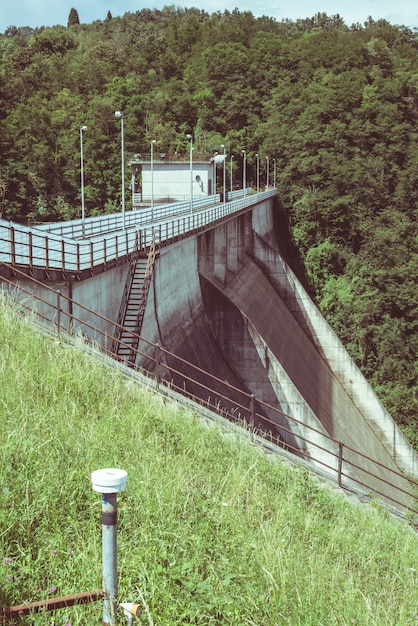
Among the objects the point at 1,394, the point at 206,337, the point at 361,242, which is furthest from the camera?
the point at 361,242

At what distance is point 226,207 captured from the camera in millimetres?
41125

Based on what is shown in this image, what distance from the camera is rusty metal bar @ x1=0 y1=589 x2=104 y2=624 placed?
4609 mm

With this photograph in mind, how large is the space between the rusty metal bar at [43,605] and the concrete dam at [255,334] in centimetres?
1010

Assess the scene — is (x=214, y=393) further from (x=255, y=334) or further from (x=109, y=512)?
(x=255, y=334)

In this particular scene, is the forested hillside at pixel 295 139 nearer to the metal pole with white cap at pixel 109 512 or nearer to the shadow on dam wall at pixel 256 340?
the shadow on dam wall at pixel 256 340

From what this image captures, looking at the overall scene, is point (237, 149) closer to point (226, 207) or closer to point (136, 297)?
point (226, 207)

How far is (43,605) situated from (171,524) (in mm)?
1521

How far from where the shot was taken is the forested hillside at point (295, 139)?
53.9 meters

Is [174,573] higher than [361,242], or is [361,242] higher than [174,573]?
[174,573]

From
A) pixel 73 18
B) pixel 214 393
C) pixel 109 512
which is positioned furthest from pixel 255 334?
pixel 73 18

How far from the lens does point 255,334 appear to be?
94.5 ft

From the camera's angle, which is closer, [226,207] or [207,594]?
[207,594]

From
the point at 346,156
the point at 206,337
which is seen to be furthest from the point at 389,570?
the point at 346,156

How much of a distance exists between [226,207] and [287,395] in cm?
1550
